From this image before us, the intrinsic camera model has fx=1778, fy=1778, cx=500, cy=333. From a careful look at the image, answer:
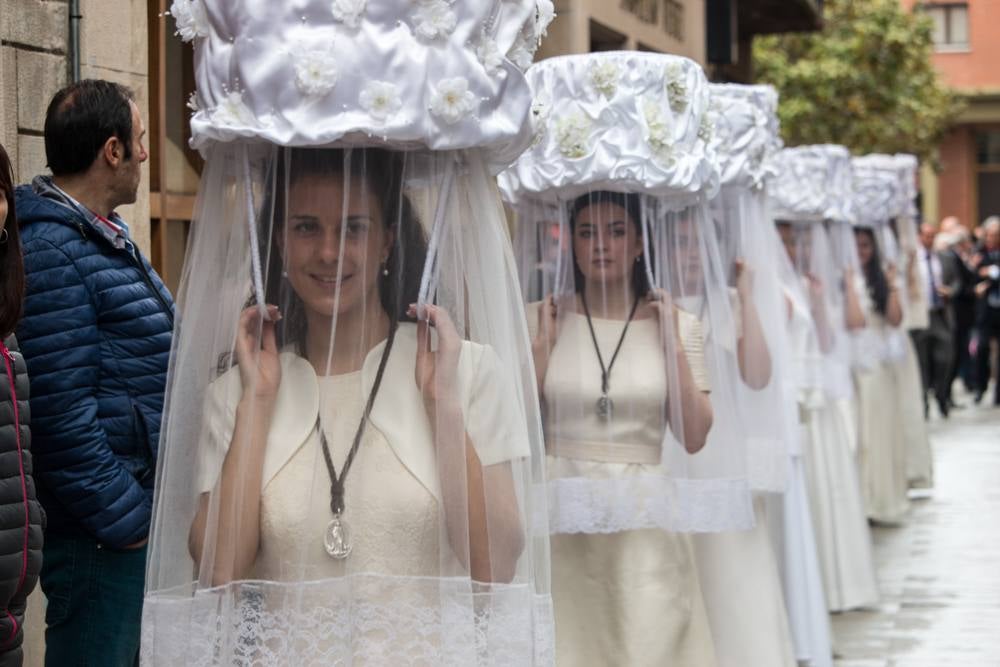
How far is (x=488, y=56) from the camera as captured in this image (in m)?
3.97

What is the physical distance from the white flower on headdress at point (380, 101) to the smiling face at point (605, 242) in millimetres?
2816

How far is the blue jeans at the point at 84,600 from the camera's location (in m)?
4.74

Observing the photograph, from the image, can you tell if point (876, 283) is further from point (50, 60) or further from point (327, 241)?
point (327, 241)

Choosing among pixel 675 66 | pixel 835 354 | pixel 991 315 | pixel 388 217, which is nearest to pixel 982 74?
pixel 991 315

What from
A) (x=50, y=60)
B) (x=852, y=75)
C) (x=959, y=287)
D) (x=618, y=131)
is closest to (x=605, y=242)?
(x=618, y=131)

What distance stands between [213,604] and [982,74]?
1738 inches

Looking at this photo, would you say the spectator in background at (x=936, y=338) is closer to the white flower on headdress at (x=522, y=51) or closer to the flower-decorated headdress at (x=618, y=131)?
the flower-decorated headdress at (x=618, y=131)

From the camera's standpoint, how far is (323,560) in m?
3.91

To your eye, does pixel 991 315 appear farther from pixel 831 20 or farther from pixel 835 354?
pixel 835 354

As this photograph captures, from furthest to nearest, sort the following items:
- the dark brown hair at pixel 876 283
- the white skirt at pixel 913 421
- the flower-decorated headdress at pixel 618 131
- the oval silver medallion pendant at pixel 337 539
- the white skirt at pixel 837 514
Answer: the white skirt at pixel 913 421 < the dark brown hair at pixel 876 283 < the white skirt at pixel 837 514 < the flower-decorated headdress at pixel 618 131 < the oval silver medallion pendant at pixel 337 539

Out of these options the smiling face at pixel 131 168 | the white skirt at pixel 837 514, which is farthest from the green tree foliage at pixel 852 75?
the smiling face at pixel 131 168

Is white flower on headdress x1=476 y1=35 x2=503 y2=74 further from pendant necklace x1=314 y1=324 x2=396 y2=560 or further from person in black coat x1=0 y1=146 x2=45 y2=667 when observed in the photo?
person in black coat x1=0 y1=146 x2=45 y2=667

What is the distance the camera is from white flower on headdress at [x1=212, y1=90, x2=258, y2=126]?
12.7 feet

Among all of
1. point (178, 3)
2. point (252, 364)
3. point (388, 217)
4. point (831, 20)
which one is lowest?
point (252, 364)
